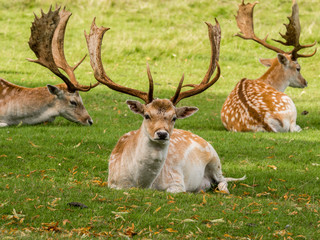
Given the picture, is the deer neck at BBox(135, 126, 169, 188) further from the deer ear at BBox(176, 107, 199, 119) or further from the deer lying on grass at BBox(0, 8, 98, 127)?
the deer lying on grass at BBox(0, 8, 98, 127)

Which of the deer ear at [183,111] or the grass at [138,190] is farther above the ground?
the deer ear at [183,111]

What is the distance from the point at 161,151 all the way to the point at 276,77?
7.40 m

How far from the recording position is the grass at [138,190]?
5.28 meters

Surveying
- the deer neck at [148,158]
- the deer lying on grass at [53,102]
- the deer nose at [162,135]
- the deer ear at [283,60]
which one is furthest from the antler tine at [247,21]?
the deer nose at [162,135]

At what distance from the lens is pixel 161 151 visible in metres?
6.20

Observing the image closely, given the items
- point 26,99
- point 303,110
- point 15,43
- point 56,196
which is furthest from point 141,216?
point 15,43

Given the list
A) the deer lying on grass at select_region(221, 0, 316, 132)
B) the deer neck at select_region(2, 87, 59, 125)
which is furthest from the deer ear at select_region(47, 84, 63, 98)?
the deer lying on grass at select_region(221, 0, 316, 132)

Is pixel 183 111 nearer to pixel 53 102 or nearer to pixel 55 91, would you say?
pixel 55 91

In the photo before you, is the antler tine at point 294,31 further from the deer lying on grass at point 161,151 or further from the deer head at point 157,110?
the deer head at point 157,110

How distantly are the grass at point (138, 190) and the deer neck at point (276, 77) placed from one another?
31.2 inches

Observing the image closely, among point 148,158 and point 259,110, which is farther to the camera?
point 259,110

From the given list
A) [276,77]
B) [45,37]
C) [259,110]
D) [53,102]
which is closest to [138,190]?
[45,37]

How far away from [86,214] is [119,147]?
5.80 ft

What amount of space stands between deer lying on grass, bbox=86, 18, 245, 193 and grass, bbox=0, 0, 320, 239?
298mm
